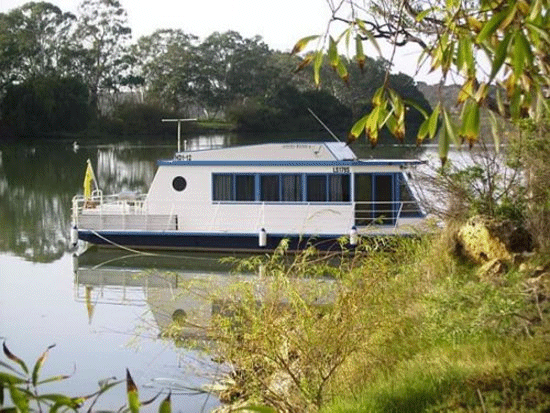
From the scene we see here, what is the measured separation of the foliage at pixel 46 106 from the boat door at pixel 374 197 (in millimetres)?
38356

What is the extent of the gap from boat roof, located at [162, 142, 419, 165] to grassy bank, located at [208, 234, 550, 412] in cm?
939

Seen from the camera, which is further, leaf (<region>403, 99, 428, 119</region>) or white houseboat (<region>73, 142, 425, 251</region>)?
white houseboat (<region>73, 142, 425, 251</region>)

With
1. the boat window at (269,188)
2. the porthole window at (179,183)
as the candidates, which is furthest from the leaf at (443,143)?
the porthole window at (179,183)

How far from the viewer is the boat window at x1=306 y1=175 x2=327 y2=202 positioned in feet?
54.6

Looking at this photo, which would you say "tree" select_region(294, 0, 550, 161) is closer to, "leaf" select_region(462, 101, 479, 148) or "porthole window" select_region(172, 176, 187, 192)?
"leaf" select_region(462, 101, 479, 148)

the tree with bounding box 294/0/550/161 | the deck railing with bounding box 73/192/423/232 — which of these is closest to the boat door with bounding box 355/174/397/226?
the deck railing with bounding box 73/192/423/232

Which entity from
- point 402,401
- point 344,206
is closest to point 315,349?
point 402,401

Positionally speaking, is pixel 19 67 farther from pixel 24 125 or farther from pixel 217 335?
pixel 217 335

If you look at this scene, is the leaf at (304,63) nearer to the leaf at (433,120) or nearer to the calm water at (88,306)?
the leaf at (433,120)

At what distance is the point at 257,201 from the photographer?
16.8 meters

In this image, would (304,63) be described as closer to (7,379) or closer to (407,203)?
(7,379)

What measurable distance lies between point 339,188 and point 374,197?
611mm

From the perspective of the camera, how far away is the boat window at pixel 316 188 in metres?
16.6

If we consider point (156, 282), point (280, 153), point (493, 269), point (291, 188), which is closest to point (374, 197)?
point (291, 188)
